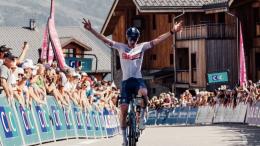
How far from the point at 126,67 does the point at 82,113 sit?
786 centimetres

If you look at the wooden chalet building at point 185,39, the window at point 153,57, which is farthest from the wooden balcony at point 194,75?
the window at point 153,57

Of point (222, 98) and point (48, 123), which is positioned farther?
point (222, 98)

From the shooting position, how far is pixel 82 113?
928 inches

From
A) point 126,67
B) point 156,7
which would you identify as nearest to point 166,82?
point 156,7

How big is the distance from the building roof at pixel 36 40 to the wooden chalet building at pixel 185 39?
14798mm

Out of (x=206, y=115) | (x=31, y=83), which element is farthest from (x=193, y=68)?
(x=31, y=83)

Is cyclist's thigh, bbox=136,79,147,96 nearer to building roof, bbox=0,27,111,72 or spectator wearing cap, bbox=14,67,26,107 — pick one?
spectator wearing cap, bbox=14,67,26,107

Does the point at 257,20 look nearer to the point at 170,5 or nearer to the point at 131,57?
the point at 170,5

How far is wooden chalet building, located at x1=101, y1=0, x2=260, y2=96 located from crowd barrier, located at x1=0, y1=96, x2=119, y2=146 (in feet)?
84.1

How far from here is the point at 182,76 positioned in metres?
60.5

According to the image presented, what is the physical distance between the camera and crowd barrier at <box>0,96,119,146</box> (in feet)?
58.5

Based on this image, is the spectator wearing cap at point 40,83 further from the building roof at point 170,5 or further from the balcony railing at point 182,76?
the building roof at point 170,5

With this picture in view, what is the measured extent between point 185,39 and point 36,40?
2979cm

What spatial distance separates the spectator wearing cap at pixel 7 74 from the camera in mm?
17755
